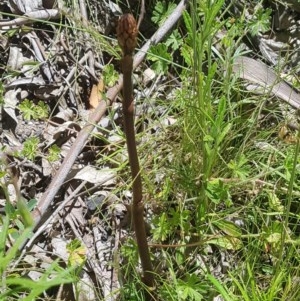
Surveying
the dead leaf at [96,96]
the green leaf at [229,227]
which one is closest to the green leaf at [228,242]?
the green leaf at [229,227]

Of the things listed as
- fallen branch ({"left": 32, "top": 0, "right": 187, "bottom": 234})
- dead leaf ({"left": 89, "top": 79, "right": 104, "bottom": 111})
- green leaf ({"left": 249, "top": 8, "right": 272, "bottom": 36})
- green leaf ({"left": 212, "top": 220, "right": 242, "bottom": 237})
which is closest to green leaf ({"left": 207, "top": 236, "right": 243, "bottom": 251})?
green leaf ({"left": 212, "top": 220, "right": 242, "bottom": 237})

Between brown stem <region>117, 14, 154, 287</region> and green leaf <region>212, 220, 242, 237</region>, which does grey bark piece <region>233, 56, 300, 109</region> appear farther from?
brown stem <region>117, 14, 154, 287</region>

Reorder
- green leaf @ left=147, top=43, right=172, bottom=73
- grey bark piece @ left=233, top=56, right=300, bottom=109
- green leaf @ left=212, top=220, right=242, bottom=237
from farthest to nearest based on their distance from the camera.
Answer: grey bark piece @ left=233, top=56, right=300, bottom=109, green leaf @ left=147, top=43, right=172, bottom=73, green leaf @ left=212, top=220, right=242, bottom=237

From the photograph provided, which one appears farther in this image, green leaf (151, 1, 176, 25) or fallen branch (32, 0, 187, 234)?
green leaf (151, 1, 176, 25)

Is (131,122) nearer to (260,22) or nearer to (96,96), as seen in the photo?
(96,96)

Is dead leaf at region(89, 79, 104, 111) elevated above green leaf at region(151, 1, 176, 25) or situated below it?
below

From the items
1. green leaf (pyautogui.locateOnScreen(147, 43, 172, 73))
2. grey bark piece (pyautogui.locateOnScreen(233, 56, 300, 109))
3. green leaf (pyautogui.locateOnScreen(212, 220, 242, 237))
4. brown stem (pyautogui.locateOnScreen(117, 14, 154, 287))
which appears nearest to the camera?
brown stem (pyautogui.locateOnScreen(117, 14, 154, 287))

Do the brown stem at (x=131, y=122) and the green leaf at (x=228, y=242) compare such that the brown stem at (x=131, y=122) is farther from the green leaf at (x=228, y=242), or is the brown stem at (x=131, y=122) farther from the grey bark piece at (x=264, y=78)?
the grey bark piece at (x=264, y=78)

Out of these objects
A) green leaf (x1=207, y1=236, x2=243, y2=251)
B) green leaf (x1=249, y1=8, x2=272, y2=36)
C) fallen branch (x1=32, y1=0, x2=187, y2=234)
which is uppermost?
green leaf (x1=249, y1=8, x2=272, y2=36)
